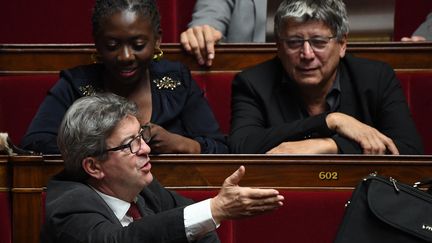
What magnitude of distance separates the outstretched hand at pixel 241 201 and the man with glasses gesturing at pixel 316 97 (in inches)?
9.4

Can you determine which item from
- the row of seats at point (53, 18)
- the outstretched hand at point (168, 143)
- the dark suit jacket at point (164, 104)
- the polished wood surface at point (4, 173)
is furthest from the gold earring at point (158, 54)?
the row of seats at point (53, 18)

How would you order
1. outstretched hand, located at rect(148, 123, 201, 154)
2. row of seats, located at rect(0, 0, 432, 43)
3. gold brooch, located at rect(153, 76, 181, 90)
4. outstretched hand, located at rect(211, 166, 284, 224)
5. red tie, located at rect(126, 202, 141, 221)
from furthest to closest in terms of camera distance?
row of seats, located at rect(0, 0, 432, 43), gold brooch, located at rect(153, 76, 181, 90), outstretched hand, located at rect(148, 123, 201, 154), red tie, located at rect(126, 202, 141, 221), outstretched hand, located at rect(211, 166, 284, 224)

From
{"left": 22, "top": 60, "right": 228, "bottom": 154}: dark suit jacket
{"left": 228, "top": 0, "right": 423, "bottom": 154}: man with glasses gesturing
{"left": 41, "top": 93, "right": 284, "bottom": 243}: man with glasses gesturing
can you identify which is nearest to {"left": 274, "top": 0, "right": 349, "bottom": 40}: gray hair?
{"left": 228, "top": 0, "right": 423, "bottom": 154}: man with glasses gesturing

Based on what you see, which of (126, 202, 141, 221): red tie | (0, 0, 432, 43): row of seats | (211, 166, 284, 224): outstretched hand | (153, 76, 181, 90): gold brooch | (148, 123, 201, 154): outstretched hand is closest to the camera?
(211, 166, 284, 224): outstretched hand

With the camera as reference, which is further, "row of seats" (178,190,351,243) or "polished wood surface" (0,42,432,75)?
"polished wood surface" (0,42,432,75)

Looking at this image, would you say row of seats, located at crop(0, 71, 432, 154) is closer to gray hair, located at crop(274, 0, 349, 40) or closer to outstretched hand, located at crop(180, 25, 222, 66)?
outstretched hand, located at crop(180, 25, 222, 66)

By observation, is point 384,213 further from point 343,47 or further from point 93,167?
point 343,47

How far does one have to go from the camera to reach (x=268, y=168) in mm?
824

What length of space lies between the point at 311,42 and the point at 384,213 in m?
0.29

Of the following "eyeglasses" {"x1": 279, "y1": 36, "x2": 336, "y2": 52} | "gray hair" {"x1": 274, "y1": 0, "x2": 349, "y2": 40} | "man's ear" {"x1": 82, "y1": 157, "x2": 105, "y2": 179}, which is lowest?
"man's ear" {"x1": 82, "y1": 157, "x2": 105, "y2": 179}

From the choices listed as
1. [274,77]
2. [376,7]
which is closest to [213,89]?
[274,77]

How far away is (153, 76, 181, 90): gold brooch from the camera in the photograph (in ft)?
3.15

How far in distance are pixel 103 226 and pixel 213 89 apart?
1.34ft

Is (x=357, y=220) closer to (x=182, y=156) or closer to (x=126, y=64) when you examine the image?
(x=182, y=156)
